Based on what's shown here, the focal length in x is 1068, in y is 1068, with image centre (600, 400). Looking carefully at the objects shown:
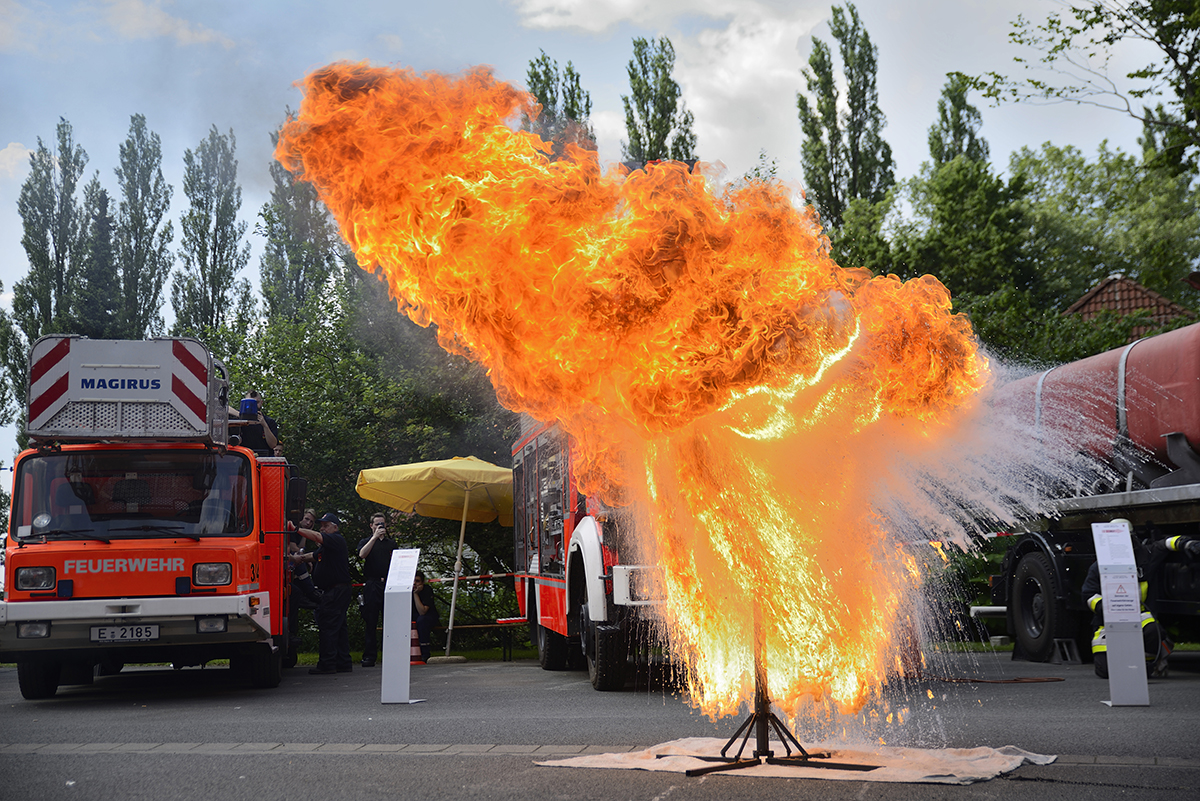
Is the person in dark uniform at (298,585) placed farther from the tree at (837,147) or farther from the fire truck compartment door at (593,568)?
the tree at (837,147)

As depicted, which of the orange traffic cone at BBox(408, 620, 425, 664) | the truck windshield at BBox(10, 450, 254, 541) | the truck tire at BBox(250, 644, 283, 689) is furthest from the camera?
the orange traffic cone at BBox(408, 620, 425, 664)

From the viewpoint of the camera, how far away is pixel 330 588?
47.6 ft

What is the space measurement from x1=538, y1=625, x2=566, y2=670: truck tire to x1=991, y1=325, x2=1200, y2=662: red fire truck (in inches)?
227

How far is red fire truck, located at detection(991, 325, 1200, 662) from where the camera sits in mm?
10898

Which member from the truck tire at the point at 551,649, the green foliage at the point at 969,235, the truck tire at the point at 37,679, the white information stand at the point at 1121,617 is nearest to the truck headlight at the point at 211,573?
the truck tire at the point at 37,679

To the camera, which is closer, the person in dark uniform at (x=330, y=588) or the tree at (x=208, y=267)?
the person in dark uniform at (x=330, y=588)

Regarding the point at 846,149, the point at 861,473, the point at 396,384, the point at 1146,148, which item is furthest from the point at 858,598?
the point at 1146,148

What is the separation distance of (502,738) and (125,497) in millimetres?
5259

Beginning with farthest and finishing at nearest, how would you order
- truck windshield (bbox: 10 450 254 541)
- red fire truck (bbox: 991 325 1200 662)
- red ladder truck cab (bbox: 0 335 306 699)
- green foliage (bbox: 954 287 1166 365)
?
green foliage (bbox: 954 287 1166 365) → red fire truck (bbox: 991 325 1200 662) → truck windshield (bbox: 10 450 254 541) → red ladder truck cab (bbox: 0 335 306 699)

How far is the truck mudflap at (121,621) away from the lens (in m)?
10.1

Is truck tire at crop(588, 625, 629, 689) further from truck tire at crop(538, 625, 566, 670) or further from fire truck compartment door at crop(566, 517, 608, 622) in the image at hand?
truck tire at crop(538, 625, 566, 670)

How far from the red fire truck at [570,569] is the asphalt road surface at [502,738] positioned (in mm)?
571

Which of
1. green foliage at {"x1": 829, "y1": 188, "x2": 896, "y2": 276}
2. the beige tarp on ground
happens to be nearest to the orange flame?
the beige tarp on ground

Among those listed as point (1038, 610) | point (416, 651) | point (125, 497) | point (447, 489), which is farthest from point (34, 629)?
point (1038, 610)
